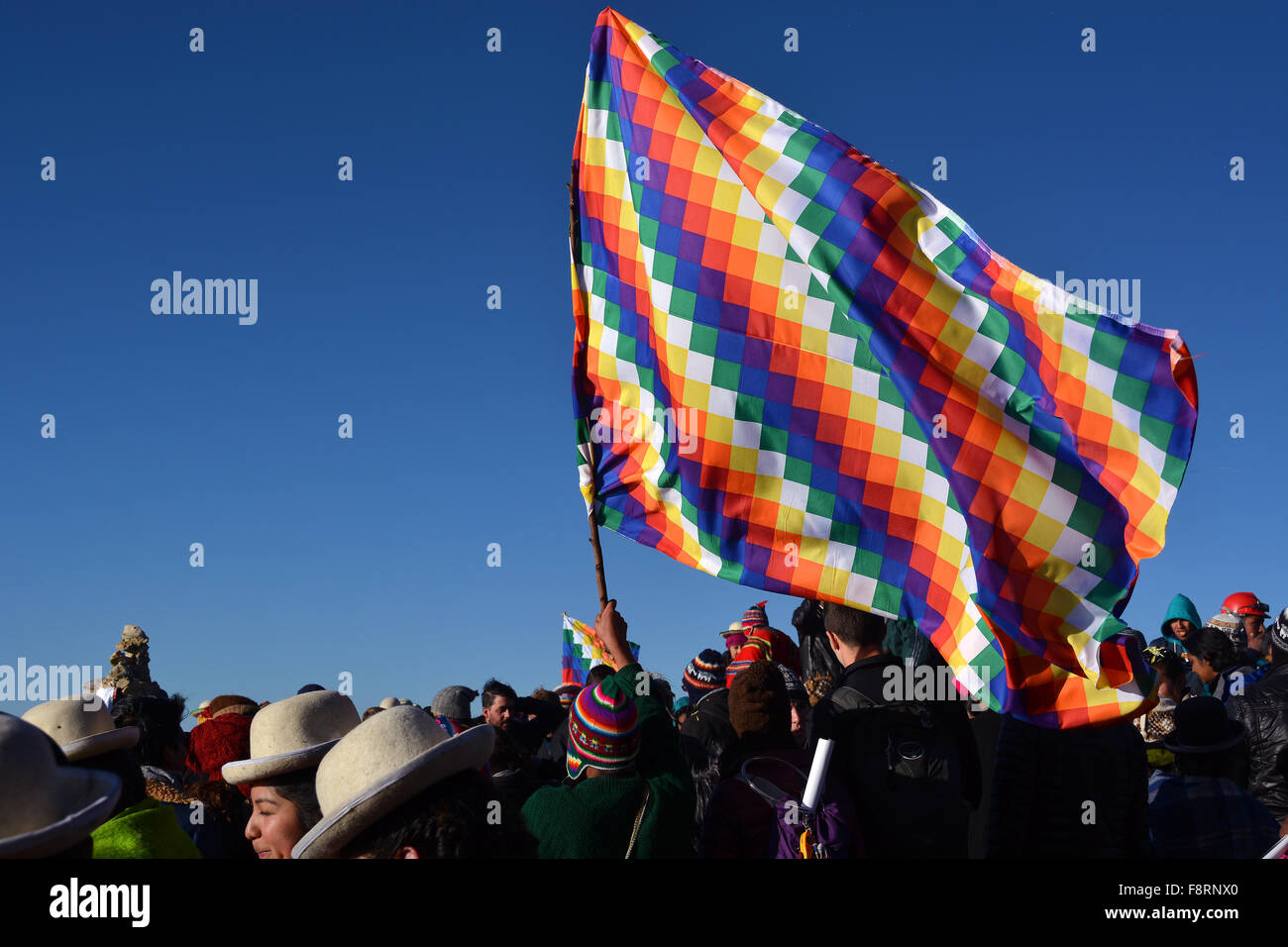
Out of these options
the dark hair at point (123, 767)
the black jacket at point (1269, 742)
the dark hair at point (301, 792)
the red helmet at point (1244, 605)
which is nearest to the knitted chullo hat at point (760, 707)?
the dark hair at point (301, 792)

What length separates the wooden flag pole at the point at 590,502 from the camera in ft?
20.0

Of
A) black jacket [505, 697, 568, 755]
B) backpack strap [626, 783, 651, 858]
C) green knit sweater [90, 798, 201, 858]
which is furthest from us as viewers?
black jacket [505, 697, 568, 755]

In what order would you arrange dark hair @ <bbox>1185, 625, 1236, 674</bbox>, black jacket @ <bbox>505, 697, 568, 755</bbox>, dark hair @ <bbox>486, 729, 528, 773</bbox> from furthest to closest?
black jacket @ <bbox>505, 697, 568, 755</bbox> < dark hair @ <bbox>1185, 625, 1236, 674</bbox> < dark hair @ <bbox>486, 729, 528, 773</bbox>

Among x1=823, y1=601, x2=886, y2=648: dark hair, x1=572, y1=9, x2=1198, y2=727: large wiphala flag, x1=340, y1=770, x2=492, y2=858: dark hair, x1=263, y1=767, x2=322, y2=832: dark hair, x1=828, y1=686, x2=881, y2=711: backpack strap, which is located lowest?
x1=263, y1=767, x2=322, y2=832: dark hair

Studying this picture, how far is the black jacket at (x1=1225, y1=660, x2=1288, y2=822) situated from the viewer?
685 cm

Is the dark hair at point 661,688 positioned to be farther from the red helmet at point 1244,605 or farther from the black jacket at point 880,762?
the red helmet at point 1244,605

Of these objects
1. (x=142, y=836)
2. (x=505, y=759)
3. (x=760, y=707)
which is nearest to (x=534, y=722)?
(x=505, y=759)

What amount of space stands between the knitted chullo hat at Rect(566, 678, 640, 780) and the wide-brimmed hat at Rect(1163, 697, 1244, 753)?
8.52ft

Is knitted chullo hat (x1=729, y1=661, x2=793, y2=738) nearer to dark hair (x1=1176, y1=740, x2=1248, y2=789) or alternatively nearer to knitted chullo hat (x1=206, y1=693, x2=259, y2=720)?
dark hair (x1=1176, y1=740, x2=1248, y2=789)

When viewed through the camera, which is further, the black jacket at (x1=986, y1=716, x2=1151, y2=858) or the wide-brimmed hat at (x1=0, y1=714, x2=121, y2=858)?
the black jacket at (x1=986, y1=716, x2=1151, y2=858)

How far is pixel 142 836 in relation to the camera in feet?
13.1

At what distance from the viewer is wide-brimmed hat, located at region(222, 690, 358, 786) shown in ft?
14.2

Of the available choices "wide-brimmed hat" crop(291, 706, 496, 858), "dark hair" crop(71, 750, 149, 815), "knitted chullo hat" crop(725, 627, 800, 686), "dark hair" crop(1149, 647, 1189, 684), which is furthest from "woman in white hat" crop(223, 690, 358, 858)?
"dark hair" crop(1149, 647, 1189, 684)

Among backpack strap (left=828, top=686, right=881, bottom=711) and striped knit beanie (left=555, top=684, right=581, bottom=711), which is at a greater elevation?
backpack strap (left=828, top=686, right=881, bottom=711)
